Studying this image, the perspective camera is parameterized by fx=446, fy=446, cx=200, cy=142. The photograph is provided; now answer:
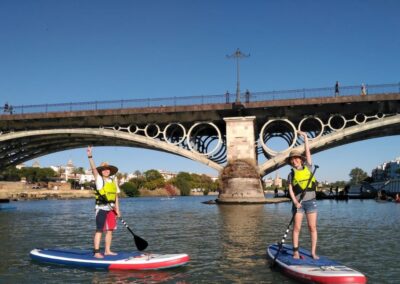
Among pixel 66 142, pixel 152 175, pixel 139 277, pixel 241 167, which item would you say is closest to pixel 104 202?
pixel 139 277

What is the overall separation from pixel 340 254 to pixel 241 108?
30.0 m

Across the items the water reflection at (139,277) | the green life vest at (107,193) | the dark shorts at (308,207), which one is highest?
the green life vest at (107,193)

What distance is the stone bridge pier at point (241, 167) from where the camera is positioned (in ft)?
134

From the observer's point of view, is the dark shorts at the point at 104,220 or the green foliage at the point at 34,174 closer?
the dark shorts at the point at 104,220

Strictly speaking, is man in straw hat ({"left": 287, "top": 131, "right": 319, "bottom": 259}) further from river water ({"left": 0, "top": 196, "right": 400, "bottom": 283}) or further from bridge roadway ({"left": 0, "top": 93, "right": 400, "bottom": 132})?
bridge roadway ({"left": 0, "top": 93, "right": 400, "bottom": 132})

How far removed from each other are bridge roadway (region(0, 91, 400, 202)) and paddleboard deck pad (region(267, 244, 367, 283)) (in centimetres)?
3060

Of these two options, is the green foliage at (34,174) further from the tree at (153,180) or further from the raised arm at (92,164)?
the raised arm at (92,164)

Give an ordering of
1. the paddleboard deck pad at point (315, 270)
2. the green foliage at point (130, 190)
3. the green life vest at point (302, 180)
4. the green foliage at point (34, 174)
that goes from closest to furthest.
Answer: the paddleboard deck pad at point (315, 270) < the green life vest at point (302, 180) < the green foliage at point (34, 174) < the green foliage at point (130, 190)

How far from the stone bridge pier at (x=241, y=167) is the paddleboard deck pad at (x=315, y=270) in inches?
1187

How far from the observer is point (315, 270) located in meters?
8.44

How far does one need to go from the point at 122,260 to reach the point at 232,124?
32.8 m

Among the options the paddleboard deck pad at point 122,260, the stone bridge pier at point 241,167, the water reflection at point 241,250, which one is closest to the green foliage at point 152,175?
the stone bridge pier at point 241,167

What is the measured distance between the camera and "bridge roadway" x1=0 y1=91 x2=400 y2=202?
40.2m

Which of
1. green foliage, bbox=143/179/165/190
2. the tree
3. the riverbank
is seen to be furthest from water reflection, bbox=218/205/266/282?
the tree
